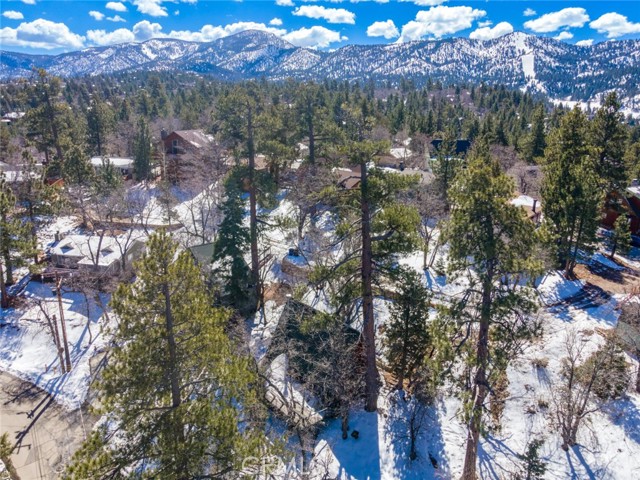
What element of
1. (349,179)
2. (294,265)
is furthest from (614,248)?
(294,265)

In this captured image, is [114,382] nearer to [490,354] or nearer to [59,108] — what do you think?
[490,354]

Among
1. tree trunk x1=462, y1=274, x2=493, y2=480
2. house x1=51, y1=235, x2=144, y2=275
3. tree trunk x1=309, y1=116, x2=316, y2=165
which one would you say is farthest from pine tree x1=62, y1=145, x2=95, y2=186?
tree trunk x1=462, y1=274, x2=493, y2=480

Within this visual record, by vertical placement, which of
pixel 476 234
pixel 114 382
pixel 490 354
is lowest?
pixel 490 354

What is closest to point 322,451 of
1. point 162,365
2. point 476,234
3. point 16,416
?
point 162,365

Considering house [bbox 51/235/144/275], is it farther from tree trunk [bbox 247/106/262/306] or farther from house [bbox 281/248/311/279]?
house [bbox 281/248/311/279]

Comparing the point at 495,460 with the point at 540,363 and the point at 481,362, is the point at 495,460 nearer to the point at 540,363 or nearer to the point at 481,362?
the point at 481,362

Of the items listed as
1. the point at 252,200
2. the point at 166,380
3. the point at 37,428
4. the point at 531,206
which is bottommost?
the point at 37,428
